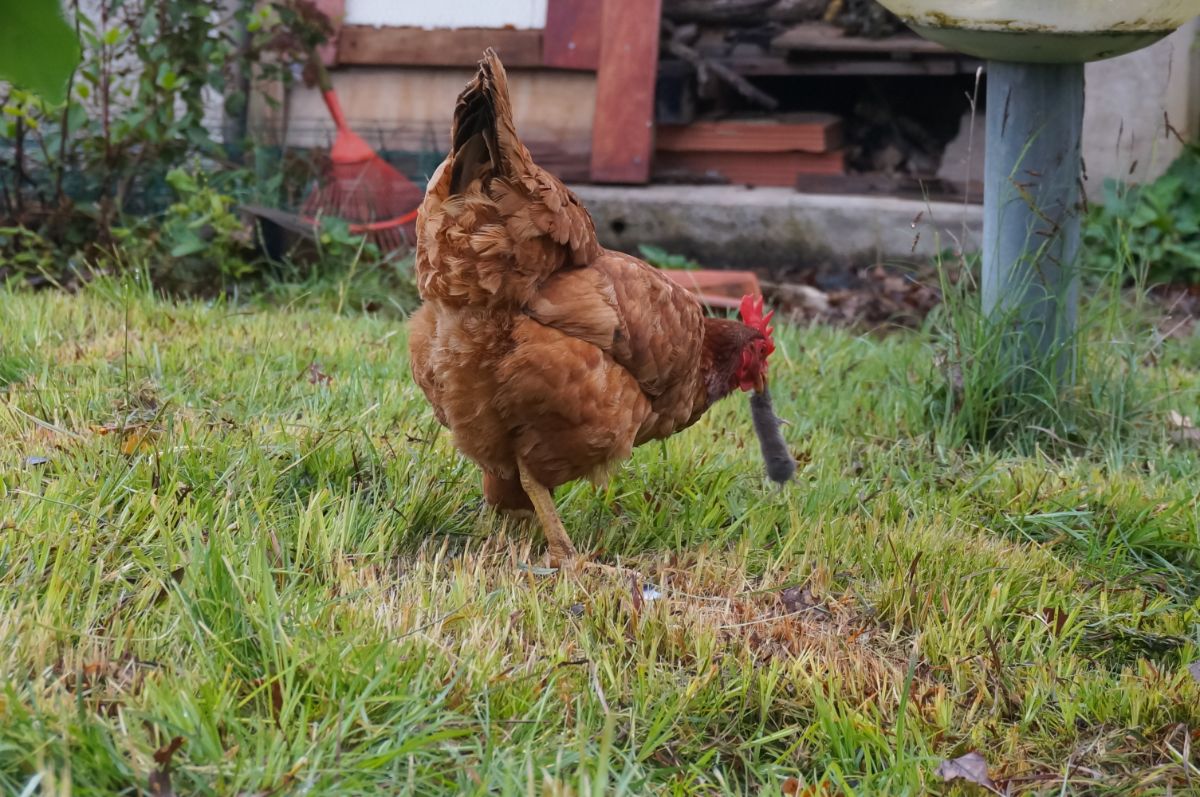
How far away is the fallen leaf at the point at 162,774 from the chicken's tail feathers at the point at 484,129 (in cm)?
145

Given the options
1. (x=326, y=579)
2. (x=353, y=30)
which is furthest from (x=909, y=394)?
(x=353, y=30)

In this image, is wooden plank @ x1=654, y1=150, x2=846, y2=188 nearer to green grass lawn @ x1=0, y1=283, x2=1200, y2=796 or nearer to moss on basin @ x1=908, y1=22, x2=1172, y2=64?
green grass lawn @ x1=0, y1=283, x2=1200, y2=796

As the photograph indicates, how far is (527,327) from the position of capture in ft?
9.46

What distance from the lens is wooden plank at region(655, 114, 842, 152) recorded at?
294 inches

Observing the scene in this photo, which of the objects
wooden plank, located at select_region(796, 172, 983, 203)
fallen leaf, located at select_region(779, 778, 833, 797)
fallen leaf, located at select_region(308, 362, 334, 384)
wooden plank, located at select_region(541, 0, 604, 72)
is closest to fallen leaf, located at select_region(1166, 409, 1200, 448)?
fallen leaf, located at select_region(779, 778, 833, 797)

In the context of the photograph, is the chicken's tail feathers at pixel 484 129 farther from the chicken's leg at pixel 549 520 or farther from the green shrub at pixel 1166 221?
the green shrub at pixel 1166 221

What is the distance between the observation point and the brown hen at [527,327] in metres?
2.77

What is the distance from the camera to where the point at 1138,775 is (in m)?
2.27

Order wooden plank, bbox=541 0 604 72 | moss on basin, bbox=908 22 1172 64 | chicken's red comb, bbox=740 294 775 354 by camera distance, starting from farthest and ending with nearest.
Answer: wooden plank, bbox=541 0 604 72
chicken's red comb, bbox=740 294 775 354
moss on basin, bbox=908 22 1172 64

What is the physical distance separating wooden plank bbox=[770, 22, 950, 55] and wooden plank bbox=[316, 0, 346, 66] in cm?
267

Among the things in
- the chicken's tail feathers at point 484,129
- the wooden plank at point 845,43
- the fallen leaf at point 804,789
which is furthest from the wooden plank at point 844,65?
the fallen leaf at point 804,789

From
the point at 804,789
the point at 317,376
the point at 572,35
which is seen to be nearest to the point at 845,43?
the point at 572,35

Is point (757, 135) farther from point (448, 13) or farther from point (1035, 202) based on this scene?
point (1035, 202)

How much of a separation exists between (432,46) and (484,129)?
4.89 meters
